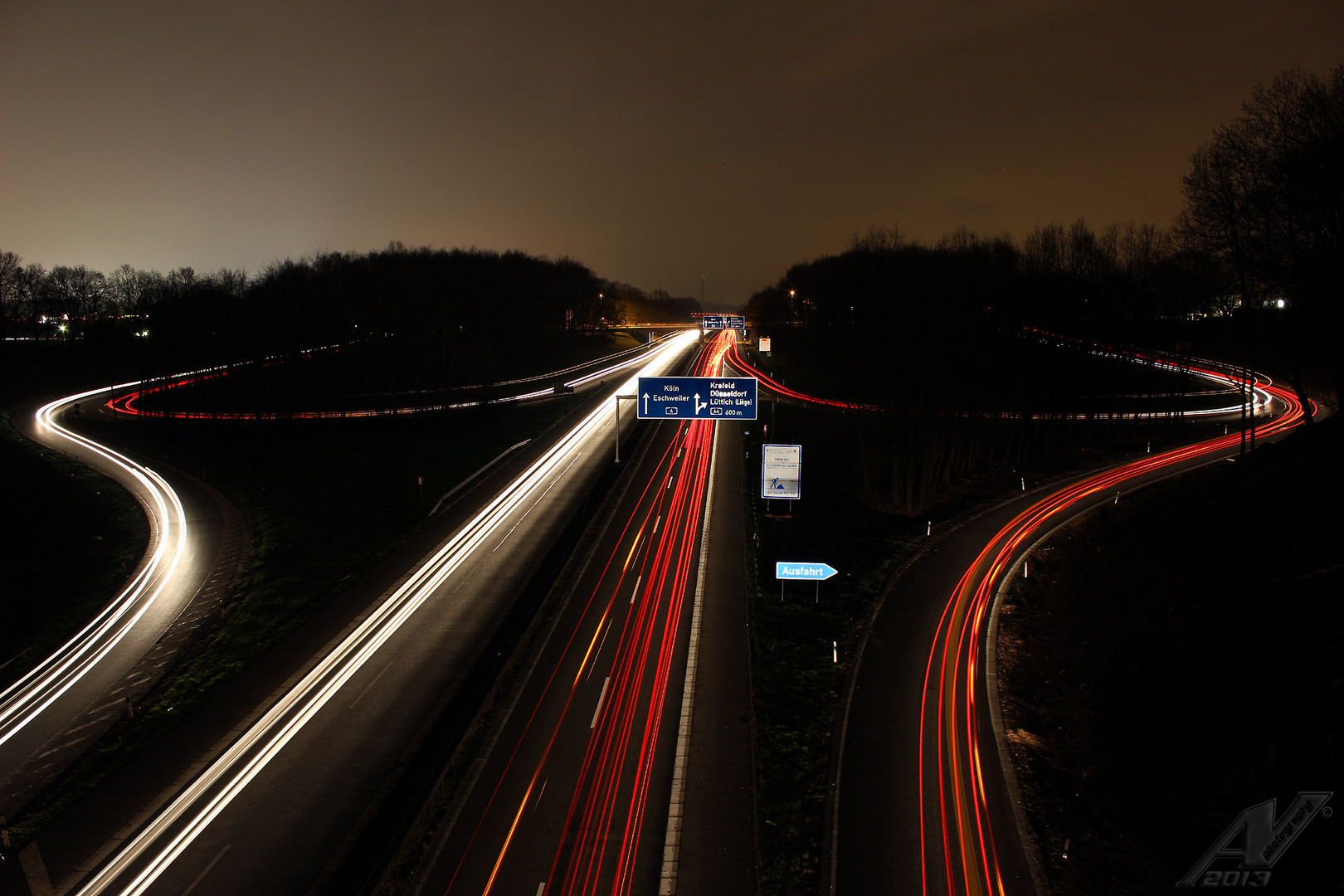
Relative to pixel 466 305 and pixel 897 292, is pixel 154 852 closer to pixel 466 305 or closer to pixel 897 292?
pixel 897 292

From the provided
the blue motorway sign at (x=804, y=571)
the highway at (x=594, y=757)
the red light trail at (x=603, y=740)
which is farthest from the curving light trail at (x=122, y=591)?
the blue motorway sign at (x=804, y=571)

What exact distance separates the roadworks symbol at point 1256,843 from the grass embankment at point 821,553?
731cm

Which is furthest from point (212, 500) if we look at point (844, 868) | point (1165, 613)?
point (1165, 613)

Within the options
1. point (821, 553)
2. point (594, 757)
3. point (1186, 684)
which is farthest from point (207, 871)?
point (821, 553)

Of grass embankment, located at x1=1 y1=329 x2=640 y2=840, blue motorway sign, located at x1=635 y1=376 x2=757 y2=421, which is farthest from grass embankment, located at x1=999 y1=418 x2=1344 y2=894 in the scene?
grass embankment, located at x1=1 y1=329 x2=640 y2=840

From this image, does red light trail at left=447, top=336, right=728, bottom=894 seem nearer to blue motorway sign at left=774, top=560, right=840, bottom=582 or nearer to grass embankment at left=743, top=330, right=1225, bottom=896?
grass embankment at left=743, top=330, right=1225, bottom=896

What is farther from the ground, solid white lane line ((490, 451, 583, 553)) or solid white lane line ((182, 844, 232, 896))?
solid white lane line ((490, 451, 583, 553))

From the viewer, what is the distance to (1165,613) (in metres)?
21.6

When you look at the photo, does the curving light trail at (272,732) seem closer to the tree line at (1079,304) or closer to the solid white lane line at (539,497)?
the solid white lane line at (539,497)

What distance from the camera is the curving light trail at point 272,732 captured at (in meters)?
13.2

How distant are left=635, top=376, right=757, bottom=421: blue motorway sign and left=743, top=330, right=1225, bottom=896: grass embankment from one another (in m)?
5.34

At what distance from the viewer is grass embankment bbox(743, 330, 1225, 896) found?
15.5 metres

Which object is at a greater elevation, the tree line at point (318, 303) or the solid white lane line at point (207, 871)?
the tree line at point (318, 303)

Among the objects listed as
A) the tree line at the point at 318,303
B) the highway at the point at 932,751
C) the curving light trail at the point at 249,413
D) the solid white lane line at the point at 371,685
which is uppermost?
the tree line at the point at 318,303
